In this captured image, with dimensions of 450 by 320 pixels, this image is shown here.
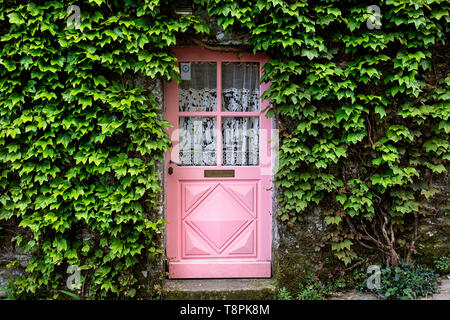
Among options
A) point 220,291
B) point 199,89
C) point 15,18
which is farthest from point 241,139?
point 15,18

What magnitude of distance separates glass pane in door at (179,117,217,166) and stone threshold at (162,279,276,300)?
1322 mm

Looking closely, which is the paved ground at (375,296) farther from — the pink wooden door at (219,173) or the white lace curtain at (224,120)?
the white lace curtain at (224,120)

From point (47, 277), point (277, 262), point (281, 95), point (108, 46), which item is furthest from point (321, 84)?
point (47, 277)

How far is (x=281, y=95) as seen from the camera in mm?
3477

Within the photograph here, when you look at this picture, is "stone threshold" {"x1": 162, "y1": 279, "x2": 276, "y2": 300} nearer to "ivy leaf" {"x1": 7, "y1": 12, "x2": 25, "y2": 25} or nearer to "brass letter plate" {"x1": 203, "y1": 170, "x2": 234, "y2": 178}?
"brass letter plate" {"x1": 203, "y1": 170, "x2": 234, "y2": 178}

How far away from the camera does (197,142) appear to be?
388 centimetres

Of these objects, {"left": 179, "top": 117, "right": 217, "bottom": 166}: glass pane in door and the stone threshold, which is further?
{"left": 179, "top": 117, "right": 217, "bottom": 166}: glass pane in door

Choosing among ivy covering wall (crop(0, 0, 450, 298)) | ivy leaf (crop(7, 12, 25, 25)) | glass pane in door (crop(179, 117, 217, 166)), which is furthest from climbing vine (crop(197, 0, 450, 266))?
ivy leaf (crop(7, 12, 25, 25))

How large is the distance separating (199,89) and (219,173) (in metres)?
0.98

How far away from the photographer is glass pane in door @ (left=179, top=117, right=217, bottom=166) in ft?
12.7

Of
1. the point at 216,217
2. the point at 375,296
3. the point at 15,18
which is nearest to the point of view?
the point at 15,18

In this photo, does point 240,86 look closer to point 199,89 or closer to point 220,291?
point 199,89
